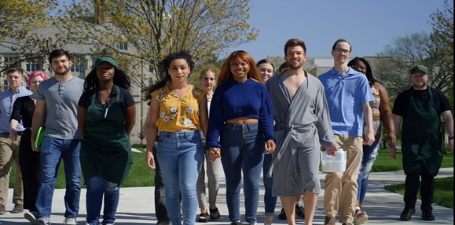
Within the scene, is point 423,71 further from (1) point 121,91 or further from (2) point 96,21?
(2) point 96,21

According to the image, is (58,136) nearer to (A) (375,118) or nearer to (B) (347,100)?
(B) (347,100)

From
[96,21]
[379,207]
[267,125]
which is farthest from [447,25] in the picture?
[96,21]

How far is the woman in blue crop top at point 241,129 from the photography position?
18.6 feet

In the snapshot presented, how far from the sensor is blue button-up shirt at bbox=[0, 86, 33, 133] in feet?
26.4

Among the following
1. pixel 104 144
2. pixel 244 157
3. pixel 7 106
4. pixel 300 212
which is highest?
pixel 7 106

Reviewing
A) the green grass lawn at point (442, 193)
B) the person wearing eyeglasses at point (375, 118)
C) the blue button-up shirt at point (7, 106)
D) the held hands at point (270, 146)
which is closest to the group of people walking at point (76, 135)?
the blue button-up shirt at point (7, 106)

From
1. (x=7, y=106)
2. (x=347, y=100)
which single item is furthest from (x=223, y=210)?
(x=7, y=106)

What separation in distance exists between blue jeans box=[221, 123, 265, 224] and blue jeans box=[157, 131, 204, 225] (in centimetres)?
30

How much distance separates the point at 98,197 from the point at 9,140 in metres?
2.67

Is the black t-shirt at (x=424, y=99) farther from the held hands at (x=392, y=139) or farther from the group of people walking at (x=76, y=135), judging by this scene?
the group of people walking at (x=76, y=135)

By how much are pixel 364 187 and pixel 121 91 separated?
11.4 ft

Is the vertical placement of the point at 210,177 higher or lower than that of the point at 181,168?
lower

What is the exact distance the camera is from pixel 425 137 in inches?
Result: 286

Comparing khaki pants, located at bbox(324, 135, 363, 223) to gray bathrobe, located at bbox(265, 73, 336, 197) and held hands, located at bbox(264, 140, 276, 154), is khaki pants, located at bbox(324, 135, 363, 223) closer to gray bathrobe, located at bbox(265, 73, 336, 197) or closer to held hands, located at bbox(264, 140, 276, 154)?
gray bathrobe, located at bbox(265, 73, 336, 197)
